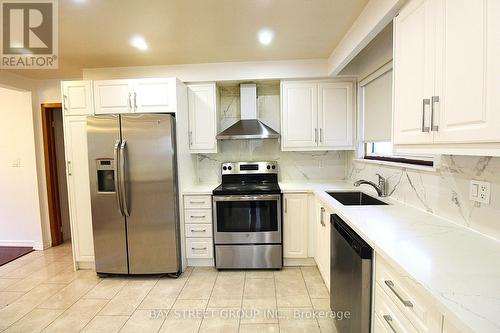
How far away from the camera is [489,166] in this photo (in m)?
1.22

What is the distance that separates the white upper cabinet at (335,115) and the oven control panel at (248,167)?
0.70m

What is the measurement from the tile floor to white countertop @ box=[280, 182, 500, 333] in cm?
102

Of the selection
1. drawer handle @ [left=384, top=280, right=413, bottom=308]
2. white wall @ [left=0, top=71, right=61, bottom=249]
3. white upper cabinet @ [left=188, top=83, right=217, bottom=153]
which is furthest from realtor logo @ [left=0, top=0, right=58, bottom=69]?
drawer handle @ [left=384, top=280, right=413, bottom=308]

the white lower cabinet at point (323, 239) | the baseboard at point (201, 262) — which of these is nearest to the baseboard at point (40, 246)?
the baseboard at point (201, 262)

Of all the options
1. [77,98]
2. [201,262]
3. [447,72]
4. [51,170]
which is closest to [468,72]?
[447,72]

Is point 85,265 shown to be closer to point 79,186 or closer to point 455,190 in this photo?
point 79,186

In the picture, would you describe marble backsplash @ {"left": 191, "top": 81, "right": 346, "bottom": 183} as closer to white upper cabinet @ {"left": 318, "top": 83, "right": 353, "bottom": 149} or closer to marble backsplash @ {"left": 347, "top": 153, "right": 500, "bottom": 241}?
white upper cabinet @ {"left": 318, "top": 83, "right": 353, "bottom": 149}

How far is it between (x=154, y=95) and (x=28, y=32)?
3.53ft

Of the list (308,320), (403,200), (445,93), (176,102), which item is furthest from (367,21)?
(308,320)

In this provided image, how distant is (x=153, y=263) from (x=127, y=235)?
0.42m

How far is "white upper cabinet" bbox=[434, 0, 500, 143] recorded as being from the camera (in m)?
0.86

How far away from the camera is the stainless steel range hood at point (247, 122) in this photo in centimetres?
289

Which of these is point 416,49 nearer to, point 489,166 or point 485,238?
point 489,166

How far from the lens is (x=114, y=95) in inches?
106
